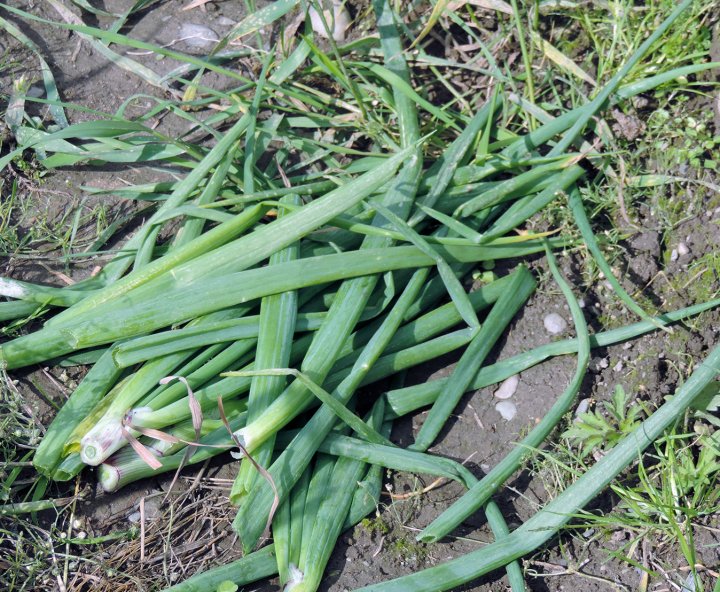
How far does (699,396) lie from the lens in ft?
7.04

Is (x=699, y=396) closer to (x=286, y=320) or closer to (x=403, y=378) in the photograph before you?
(x=403, y=378)

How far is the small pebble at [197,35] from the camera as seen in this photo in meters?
2.84

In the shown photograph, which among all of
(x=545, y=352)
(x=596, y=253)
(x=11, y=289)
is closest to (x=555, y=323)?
(x=545, y=352)

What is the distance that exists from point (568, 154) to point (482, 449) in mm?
959

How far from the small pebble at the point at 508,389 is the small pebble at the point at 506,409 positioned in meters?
0.02

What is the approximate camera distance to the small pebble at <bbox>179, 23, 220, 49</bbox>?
2840 mm

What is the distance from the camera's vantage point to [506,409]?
225cm

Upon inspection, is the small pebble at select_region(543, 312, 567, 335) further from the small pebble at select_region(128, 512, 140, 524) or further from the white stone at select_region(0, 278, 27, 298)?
the white stone at select_region(0, 278, 27, 298)

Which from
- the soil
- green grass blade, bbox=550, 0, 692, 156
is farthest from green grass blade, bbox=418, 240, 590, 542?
green grass blade, bbox=550, 0, 692, 156

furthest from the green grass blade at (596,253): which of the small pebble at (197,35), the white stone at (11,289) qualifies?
the white stone at (11,289)

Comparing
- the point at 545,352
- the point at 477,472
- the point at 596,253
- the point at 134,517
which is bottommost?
the point at 134,517

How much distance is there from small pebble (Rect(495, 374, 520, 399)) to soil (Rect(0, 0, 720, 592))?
0.06 feet

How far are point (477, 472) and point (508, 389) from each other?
0.88ft

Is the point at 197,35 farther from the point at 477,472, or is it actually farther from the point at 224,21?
the point at 477,472
